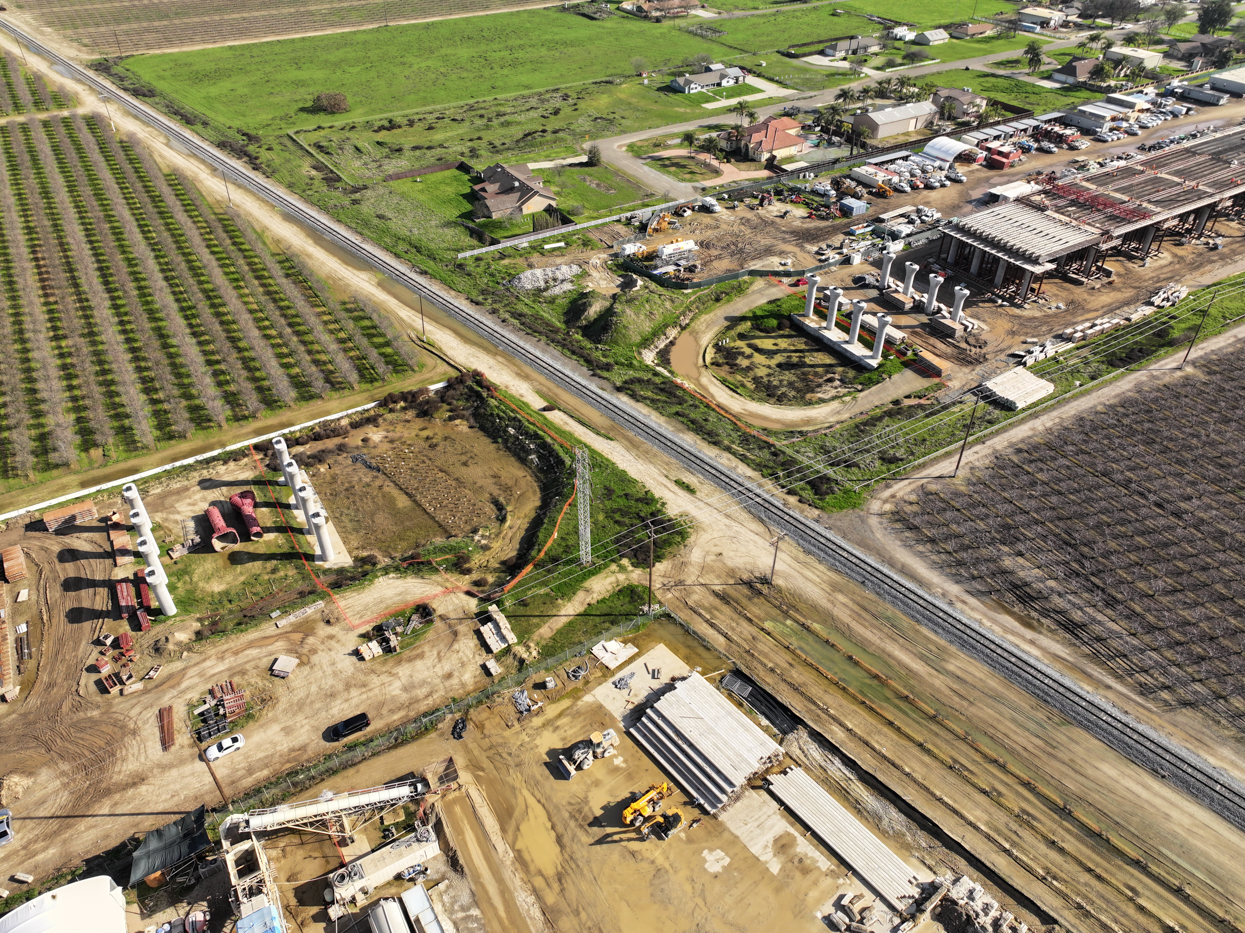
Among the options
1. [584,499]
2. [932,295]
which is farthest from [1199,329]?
[584,499]

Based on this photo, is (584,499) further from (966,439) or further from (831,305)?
(831,305)

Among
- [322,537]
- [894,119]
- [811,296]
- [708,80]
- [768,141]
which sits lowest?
[322,537]

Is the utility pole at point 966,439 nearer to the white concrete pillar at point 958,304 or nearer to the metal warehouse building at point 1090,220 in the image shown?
the white concrete pillar at point 958,304

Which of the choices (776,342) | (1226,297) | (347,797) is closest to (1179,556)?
(776,342)

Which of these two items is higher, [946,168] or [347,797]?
[946,168]

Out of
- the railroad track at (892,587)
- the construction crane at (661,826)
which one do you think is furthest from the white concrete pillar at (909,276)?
the construction crane at (661,826)

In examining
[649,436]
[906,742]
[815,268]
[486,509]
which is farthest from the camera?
[815,268]

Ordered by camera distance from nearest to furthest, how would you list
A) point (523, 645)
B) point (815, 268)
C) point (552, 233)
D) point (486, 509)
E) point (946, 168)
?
point (523, 645) → point (486, 509) → point (815, 268) → point (552, 233) → point (946, 168)

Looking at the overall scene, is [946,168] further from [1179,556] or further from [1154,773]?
[1154,773]
